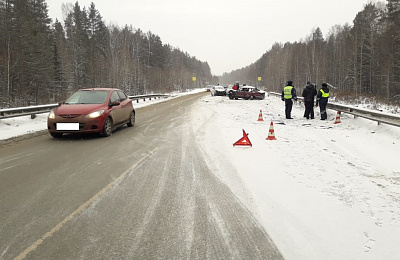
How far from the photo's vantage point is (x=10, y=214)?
348cm

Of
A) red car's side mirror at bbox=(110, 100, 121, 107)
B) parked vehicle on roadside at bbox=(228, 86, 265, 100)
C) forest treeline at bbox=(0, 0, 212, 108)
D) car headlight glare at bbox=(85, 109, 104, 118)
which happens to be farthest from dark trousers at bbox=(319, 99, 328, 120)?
forest treeline at bbox=(0, 0, 212, 108)

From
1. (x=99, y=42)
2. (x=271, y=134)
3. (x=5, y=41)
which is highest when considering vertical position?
(x=99, y=42)

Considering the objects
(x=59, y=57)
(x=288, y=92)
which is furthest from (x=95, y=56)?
(x=288, y=92)

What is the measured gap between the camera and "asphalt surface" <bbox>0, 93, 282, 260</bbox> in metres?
2.75

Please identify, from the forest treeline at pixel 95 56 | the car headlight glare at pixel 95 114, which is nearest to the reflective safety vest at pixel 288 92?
the car headlight glare at pixel 95 114

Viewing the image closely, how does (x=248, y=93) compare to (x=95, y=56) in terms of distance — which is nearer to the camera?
(x=248, y=93)

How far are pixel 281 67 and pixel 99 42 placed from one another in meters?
47.4

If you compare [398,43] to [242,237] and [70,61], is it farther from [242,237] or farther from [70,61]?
[70,61]

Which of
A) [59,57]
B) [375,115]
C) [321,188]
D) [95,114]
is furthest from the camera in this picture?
[59,57]

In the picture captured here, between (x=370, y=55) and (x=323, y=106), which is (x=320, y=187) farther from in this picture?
(x=370, y=55)

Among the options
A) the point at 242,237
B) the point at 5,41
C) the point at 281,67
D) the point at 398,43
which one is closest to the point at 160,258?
the point at 242,237

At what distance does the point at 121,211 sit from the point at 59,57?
141ft

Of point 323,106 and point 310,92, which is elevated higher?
point 310,92

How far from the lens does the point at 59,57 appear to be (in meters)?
40.3
